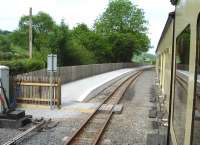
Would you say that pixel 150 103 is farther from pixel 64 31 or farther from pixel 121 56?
pixel 121 56

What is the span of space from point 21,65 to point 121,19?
48.1 meters

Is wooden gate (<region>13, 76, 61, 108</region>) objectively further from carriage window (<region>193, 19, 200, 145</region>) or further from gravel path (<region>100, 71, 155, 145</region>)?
carriage window (<region>193, 19, 200, 145</region>)

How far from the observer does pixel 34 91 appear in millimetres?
15016

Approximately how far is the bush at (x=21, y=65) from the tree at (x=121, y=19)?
40632mm

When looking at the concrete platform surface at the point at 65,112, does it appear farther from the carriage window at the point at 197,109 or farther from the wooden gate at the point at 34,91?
the carriage window at the point at 197,109

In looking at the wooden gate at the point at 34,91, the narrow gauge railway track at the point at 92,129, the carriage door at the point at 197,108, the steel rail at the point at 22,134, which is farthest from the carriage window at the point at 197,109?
the wooden gate at the point at 34,91

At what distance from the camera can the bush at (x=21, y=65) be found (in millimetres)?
19022

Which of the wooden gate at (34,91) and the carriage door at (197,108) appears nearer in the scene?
the carriage door at (197,108)

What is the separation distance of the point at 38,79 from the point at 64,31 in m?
15.1

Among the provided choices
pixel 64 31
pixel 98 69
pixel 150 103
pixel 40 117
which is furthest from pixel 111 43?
pixel 40 117

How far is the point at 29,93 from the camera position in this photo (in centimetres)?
1506

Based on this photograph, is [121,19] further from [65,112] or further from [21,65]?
[65,112]

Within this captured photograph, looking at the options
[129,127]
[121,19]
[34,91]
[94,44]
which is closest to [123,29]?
[121,19]

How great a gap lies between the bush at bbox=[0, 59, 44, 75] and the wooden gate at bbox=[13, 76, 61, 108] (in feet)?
12.4
